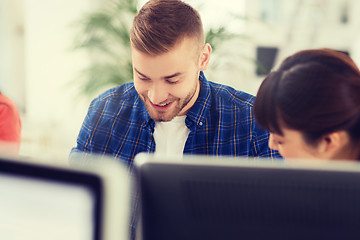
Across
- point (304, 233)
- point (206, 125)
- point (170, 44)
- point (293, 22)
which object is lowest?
point (304, 233)

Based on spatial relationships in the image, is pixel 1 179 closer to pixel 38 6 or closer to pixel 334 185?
pixel 334 185

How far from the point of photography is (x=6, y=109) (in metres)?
1.46

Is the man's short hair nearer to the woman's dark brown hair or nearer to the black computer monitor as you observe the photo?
the woman's dark brown hair

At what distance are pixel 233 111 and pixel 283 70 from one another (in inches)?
18.6

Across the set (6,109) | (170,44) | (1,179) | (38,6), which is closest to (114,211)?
(1,179)

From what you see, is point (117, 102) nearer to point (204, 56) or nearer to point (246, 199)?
point (204, 56)

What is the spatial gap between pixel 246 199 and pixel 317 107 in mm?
440

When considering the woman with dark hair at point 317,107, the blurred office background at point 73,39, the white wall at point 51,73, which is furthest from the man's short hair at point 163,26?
the white wall at point 51,73

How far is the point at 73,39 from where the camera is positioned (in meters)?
2.93

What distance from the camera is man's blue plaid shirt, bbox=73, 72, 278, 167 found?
4.30 ft

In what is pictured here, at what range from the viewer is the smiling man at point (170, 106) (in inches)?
48.0

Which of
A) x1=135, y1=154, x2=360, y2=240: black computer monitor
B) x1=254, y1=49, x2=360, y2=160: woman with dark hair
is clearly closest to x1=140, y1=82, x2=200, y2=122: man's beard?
x1=254, y1=49, x2=360, y2=160: woman with dark hair

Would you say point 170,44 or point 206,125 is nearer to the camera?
point 170,44

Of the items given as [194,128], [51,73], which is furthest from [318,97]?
[51,73]
